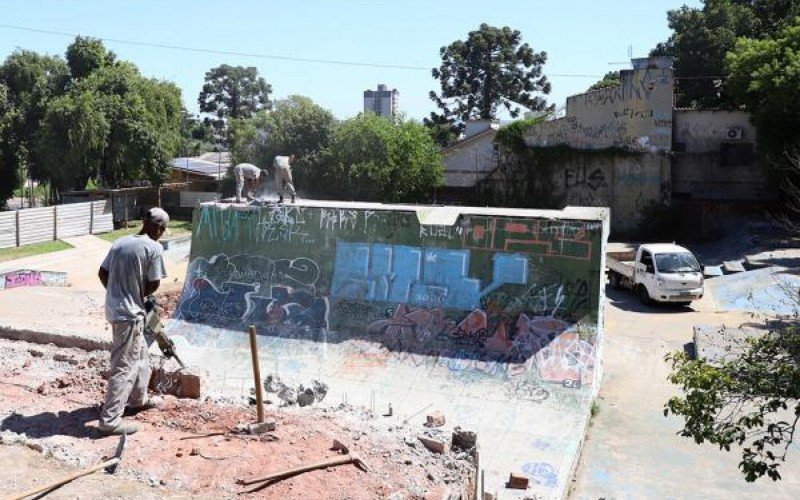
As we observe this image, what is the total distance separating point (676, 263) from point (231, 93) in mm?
72362

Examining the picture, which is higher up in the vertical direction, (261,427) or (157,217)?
(157,217)

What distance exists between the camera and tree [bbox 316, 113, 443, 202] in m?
32.6

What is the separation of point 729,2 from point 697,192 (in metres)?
18.5

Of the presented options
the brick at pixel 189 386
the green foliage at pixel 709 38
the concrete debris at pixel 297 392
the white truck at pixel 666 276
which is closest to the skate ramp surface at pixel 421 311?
the concrete debris at pixel 297 392

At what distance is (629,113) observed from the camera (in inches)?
1244

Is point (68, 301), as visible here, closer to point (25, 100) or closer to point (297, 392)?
point (297, 392)

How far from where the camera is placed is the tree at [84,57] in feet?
136

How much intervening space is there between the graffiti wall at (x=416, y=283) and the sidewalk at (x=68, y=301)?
297 centimetres

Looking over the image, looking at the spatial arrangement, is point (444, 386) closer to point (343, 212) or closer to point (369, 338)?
point (369, 338)

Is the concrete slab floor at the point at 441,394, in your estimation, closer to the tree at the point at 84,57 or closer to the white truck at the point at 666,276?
the white truck at the point at 666,276

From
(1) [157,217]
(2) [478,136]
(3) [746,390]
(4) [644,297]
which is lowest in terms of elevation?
(4) [644,297]

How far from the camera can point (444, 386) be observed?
12922 millimetres

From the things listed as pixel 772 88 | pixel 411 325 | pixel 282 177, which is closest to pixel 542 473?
pixel 411 325

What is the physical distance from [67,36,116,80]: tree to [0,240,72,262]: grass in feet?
48.8
